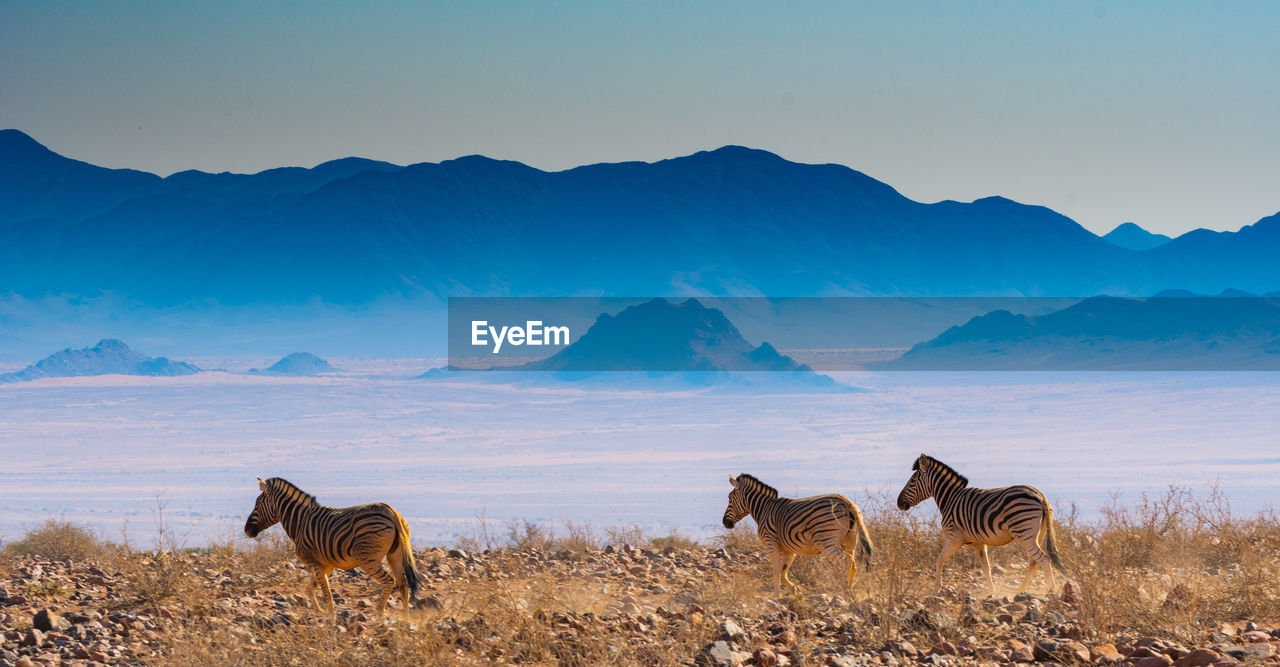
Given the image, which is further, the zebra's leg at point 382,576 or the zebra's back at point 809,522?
the zebra's back at point 809,522

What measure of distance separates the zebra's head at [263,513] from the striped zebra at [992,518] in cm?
829

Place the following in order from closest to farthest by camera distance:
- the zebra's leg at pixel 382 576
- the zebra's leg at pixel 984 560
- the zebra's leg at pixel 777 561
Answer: the zebra's leg at pixel 382 576 → the zebra's leg at pixel 984 560 → the zebra's leg at pixel 777 561

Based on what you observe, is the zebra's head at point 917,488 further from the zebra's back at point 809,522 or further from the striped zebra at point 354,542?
the striped zebra at point 354,542

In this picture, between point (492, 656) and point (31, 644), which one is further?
point (31, 644)

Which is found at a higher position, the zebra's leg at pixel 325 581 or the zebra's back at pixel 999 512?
the zebra's back at pixel 999 512

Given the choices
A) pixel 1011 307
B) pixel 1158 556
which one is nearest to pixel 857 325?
pixel 1011 307

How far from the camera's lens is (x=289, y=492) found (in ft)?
43.0

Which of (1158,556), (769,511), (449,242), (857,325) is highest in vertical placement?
(449,242)

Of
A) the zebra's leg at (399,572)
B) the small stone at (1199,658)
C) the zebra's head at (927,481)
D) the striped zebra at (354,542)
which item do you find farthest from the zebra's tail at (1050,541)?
the zebra's leg at (399,572)

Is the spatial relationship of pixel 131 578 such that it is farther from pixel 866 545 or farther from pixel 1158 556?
pixel 1158 556

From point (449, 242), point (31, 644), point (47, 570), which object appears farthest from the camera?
point (449, 242)

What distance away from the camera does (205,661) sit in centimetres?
926

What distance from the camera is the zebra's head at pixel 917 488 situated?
14844mm

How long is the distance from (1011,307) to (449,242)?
3747 inches
